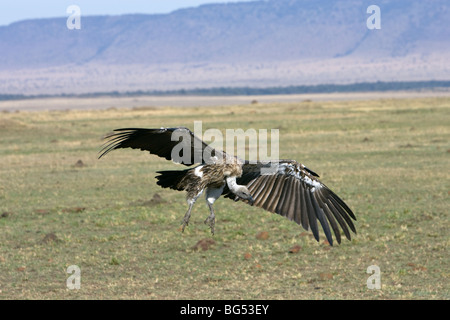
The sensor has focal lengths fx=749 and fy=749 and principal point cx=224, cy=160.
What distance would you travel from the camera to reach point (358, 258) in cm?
1140

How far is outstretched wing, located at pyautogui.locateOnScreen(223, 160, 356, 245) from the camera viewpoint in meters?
7.38

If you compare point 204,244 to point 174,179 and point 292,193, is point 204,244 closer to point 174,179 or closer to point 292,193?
point 292,193

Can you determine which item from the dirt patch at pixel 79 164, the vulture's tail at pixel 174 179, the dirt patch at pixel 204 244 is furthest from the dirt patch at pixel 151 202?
the vulture's tail at pixel 174 179

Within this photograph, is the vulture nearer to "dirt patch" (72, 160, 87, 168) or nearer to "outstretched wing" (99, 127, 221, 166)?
"outstretched wing" (99, 127, 221, 166)

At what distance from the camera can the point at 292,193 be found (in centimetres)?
762

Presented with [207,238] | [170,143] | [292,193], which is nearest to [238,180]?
[292,193]

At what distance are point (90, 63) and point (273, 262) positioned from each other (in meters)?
194

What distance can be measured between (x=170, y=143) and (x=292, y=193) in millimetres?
1449

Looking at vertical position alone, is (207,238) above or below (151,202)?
below

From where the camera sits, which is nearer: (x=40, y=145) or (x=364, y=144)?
(x=364, y=144)

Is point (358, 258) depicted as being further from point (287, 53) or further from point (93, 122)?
point (287, 53)

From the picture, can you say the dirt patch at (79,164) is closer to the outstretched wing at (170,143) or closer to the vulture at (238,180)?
the vulture at (238,180)
